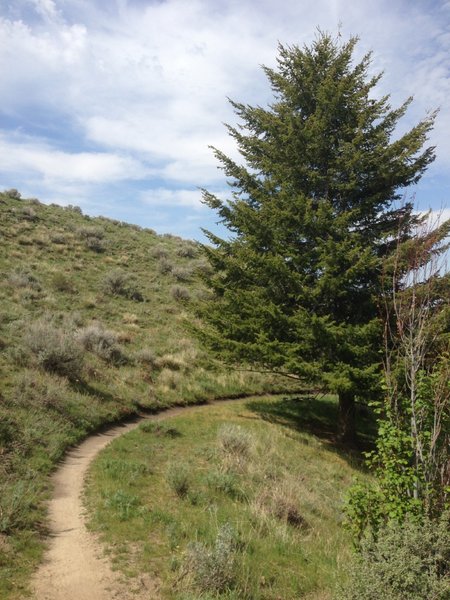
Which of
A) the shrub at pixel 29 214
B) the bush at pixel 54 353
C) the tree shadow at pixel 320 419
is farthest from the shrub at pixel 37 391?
the shrub at pixel 29 214

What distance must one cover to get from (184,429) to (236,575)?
7.52 m

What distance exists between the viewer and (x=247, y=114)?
57.1 ft

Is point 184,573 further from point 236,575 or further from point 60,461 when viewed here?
point 60,461

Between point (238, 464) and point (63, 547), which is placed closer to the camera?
point (63, 547)

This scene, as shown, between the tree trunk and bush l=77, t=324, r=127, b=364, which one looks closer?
the tree trunk

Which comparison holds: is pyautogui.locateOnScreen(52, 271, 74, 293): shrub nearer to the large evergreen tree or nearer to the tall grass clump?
the large evergreen tree

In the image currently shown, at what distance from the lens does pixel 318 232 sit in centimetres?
1413

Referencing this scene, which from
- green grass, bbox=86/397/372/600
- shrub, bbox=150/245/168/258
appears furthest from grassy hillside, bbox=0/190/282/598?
green grass, bbox=86/397/372/600

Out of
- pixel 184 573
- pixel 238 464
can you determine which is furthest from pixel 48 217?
pixel 184 573

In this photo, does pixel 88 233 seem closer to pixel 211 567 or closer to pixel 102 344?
pixel 102 344

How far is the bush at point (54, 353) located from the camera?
14.3 meters

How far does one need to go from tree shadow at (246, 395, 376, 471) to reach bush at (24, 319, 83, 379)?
7.10 meters

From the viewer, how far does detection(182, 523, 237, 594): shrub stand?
5.71 metres

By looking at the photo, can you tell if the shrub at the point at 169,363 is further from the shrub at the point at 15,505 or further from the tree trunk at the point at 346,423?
the shrub at the point at 15,505
